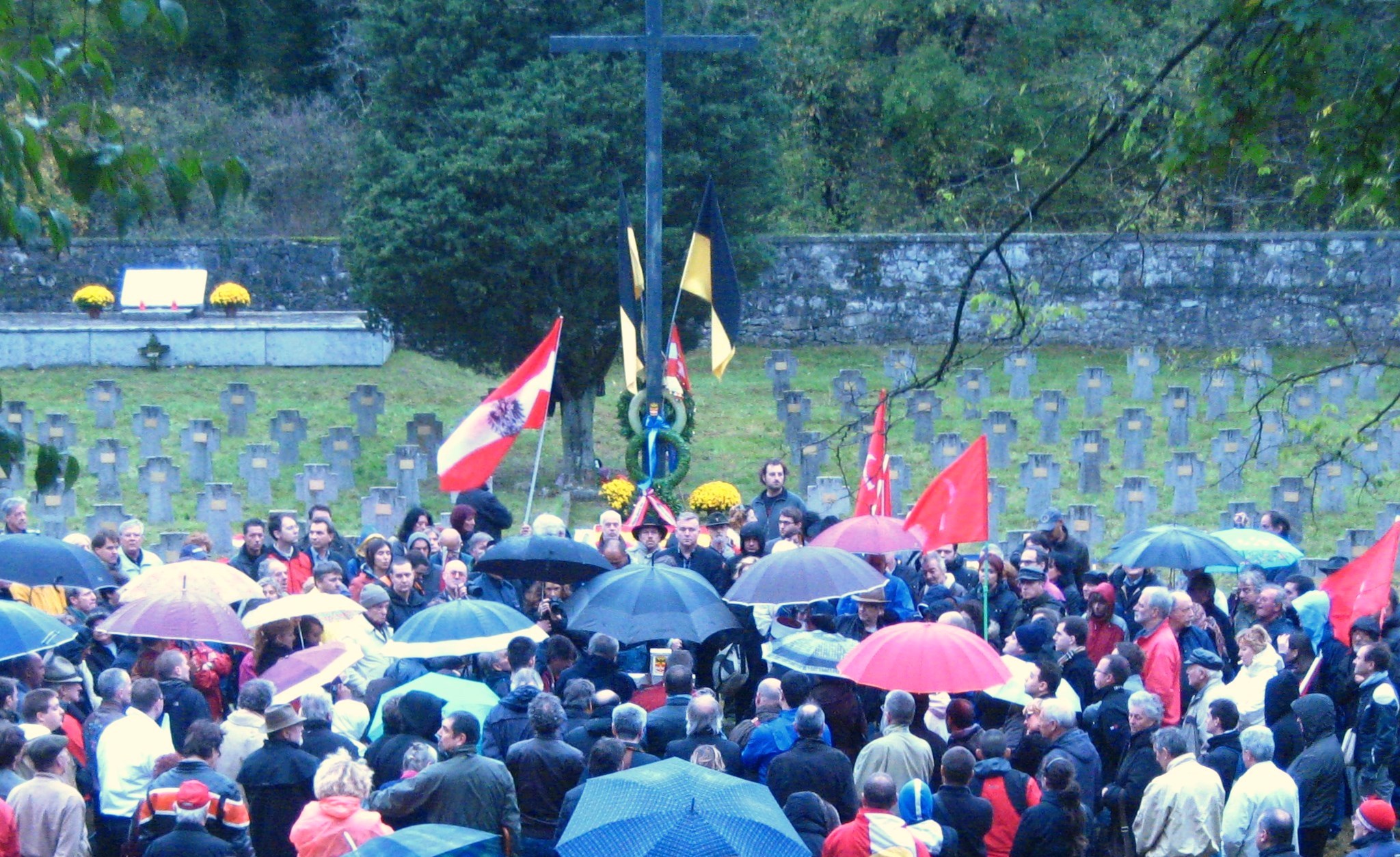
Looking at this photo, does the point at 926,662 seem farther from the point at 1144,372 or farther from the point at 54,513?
the point at 1144,372

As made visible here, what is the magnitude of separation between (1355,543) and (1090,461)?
311 centimetres

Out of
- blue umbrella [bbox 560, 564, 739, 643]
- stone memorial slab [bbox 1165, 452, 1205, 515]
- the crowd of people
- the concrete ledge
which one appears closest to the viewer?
the crowd of people

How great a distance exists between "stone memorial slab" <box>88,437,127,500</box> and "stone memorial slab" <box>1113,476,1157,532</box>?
9.93 metres

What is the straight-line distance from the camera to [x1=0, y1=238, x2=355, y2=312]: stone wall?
91.9ft

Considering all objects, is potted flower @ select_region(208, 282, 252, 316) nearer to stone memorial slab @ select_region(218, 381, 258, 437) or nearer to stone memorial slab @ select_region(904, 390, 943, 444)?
stone memorial slab @ select_region(218, 381, 258, 437)

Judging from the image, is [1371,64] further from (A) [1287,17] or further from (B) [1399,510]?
(B) [1399,510]

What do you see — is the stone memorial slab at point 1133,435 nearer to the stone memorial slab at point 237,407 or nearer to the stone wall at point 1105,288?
the stone wall at point 1105,288

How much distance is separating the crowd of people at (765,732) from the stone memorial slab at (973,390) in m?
10.5

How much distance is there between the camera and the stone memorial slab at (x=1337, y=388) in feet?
65.9

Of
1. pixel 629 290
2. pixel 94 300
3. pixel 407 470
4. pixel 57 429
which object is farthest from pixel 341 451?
pixel 94 300

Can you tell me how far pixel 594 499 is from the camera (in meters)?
18.7

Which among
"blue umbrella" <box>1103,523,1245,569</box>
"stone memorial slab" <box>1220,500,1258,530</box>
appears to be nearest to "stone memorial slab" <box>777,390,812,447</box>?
"stone memorial slab" <box>1220,500,1258,530</box>

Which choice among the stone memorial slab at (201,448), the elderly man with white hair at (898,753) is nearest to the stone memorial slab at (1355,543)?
the elderly man with white hair at (898,753)

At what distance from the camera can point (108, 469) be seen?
17.2m
